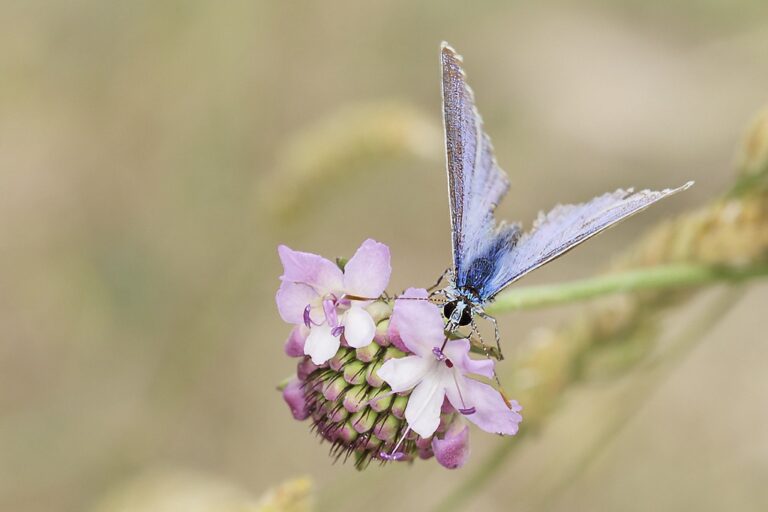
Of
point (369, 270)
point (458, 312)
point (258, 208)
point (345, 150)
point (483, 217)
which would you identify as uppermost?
point (258, 208)

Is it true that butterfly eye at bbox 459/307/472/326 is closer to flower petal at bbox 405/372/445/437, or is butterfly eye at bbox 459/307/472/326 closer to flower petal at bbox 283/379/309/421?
flower petal at bbox 405/372/445/437

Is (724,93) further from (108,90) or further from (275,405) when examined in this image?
(108,90)

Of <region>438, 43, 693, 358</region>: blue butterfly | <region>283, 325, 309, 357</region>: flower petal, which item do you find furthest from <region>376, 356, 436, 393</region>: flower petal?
<region>283, 325, 309, 357</region>: flower petal

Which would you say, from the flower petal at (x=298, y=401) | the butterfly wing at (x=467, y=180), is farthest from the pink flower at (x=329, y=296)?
the butterfly wing at (x=467, y=180)

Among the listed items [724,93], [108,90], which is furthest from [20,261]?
[724,93]

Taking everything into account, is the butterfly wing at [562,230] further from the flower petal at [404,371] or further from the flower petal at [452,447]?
the flower petal at [452,447]

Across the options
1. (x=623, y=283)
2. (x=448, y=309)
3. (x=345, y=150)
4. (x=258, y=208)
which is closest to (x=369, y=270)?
(x=448, y=309)

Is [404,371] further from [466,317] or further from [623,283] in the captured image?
[623,283]
